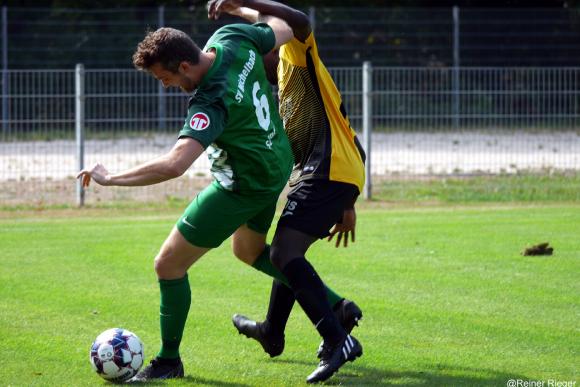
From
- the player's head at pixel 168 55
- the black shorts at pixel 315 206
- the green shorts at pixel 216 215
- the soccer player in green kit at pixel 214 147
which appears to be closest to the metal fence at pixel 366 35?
the black shorts at pixel 315 206

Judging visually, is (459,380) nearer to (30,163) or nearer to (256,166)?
(256,166)

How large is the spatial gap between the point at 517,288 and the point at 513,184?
24.3ft

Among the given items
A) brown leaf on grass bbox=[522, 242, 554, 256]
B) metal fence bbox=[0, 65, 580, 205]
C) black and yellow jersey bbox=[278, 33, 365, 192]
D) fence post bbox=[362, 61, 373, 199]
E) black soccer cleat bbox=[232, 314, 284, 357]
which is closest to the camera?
black and yellow jersey bbox=[278, 33, 365, 192]

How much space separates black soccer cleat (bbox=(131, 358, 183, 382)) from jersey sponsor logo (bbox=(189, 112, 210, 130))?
1425 millimetres

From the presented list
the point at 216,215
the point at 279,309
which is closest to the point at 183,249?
the point at 216,215

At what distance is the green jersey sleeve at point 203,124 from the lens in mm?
5254

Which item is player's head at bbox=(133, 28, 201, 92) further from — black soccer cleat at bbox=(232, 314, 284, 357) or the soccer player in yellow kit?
black soccer cleat at bbox=(232, 314, 284, 357)

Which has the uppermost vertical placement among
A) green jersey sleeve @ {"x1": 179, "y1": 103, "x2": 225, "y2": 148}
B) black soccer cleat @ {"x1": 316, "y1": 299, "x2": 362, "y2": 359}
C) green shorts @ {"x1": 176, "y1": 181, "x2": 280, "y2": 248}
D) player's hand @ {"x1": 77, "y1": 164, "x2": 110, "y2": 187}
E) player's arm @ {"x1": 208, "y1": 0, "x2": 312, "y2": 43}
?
player's arm @ {"x1": 208, "y1": 0, "x2": 312, "y2": 43}

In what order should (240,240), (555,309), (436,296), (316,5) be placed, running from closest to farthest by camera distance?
(240,240) < (555,309) < (436,296) < (316,5)

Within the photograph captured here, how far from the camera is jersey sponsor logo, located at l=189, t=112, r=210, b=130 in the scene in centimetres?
527

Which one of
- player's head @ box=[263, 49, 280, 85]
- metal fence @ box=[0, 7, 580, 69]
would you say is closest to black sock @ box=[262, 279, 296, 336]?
player's head @ box=[263, 49, 280, 85]

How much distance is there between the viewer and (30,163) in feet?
51.4

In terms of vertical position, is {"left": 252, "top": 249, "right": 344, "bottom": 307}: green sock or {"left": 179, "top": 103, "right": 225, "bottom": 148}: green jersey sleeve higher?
{"left": 179, "top": 103, "right": 225, "bottom": 148}: green jersey sleeve

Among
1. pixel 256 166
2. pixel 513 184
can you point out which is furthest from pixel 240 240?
pixel 513 184
